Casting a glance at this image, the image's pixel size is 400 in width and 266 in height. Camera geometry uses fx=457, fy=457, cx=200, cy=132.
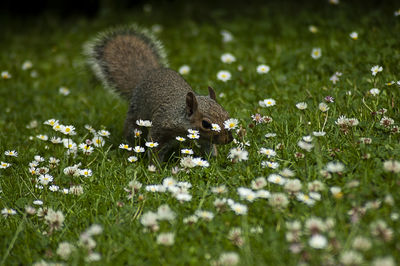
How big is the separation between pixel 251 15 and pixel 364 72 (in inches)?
131

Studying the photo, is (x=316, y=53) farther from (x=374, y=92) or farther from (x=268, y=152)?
(x=268, y=152)

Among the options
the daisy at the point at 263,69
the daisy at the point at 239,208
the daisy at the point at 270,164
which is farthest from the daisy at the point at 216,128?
the daisy at the point at 263,69

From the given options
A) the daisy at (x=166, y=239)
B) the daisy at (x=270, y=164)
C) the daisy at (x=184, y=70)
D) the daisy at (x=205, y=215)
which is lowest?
the daisy at (x=184, y=70)

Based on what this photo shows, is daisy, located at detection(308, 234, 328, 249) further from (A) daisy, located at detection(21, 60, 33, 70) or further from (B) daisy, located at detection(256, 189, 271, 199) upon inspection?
(A) daisy, located at detection(21, 60, 33, 70)

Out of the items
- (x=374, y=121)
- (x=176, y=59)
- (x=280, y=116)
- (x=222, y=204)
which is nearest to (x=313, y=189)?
(x=222, y=204)

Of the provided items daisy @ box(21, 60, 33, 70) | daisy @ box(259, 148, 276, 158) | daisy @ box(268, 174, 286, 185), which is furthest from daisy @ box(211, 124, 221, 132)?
daisy @ box(21, 60, 33, 70)

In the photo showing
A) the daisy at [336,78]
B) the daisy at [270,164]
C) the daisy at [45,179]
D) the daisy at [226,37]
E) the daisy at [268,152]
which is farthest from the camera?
the daisy at [226,37]

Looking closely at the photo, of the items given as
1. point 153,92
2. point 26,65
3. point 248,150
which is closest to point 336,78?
point 248,150

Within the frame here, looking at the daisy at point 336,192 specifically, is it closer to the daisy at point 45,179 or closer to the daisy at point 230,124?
the daisy at point 230,124

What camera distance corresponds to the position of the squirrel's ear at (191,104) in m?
3.49

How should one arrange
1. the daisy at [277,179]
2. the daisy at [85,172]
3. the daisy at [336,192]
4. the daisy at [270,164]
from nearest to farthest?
1. the daisy at [336,192]
2. the daisy at [277,179]
3. the daisy at [270,164]
4. the daisy at [85,172]

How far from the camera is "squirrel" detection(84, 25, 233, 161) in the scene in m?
3.51

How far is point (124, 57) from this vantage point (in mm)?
4930

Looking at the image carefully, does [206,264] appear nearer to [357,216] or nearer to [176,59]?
[357,216]
